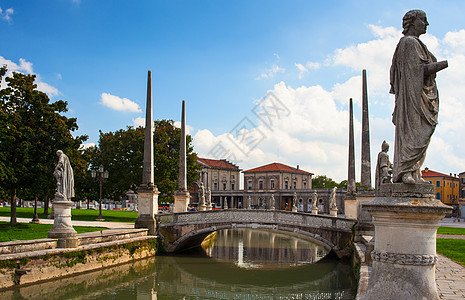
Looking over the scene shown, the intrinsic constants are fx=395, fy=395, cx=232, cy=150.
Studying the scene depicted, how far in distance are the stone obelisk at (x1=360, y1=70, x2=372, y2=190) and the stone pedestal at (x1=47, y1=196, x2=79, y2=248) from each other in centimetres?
1164

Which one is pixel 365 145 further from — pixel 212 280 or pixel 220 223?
pixel 212 280

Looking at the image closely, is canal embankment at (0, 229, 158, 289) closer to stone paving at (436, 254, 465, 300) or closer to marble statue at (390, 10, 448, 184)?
stone paving at (436, 254, 465, 300)

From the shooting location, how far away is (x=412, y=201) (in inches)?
167

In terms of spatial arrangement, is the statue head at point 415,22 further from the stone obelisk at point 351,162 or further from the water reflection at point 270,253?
the stone obelisk at point 351,162

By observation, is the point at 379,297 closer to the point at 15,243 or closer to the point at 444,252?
the point at 444,252

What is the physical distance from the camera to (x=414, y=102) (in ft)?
14.8

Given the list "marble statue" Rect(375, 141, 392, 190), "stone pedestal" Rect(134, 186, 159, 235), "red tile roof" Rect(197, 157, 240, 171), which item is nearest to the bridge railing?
"stone pedestal" Rect(134, 186, 159, 235)

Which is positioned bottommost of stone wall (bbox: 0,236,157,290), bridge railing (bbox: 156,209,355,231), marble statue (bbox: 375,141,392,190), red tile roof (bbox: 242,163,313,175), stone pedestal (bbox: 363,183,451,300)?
stone wall (bbox: 0,236,157,290)

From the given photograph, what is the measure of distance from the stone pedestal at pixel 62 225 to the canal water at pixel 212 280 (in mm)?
1226

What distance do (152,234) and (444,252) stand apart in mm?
12505

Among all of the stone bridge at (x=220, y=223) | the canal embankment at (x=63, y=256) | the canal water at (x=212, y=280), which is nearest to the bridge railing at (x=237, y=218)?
the stone bridge at (x=220, y=223)

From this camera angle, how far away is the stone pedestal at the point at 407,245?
4.16 m

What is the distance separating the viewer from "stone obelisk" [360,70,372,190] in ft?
55.9

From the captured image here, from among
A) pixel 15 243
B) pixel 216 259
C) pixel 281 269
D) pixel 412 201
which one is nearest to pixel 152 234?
pixel 216 259
